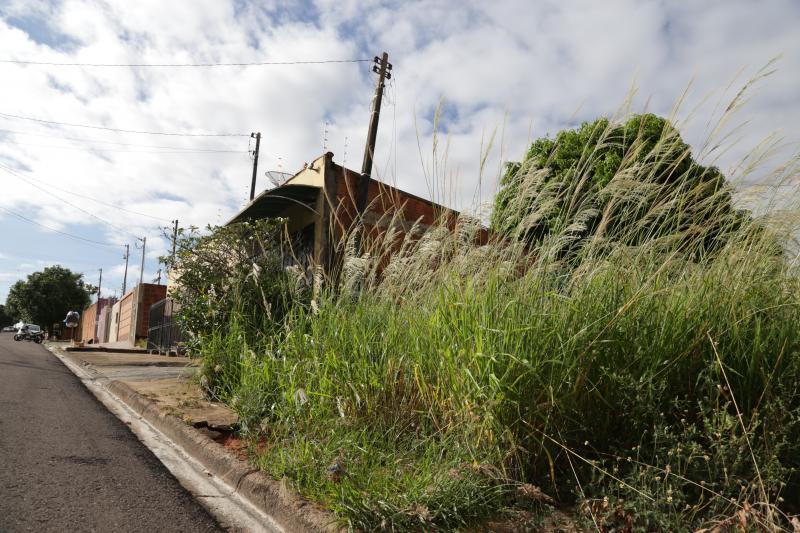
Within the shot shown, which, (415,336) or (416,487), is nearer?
(416,487)

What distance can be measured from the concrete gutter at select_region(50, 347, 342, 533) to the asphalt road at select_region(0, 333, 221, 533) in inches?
10.3

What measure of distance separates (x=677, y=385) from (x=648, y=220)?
40.7 inches

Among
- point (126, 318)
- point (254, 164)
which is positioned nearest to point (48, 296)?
point (126, 318)

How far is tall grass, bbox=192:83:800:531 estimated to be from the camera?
2369mm

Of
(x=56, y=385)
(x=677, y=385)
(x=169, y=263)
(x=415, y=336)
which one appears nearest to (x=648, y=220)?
(x=677, y=385)

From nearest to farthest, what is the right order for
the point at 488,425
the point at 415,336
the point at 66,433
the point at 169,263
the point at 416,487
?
the point at 416,487
the point at 488,425
the point at 415,336
the point at 66,433
the point at 169,263

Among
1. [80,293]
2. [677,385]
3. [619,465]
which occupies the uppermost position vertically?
[80,293]

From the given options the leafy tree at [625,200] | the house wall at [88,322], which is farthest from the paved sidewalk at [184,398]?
the house wall at [88,322]

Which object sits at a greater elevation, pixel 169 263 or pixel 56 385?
pixel 169 263

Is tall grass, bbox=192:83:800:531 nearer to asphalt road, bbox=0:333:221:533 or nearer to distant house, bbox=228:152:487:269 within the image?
asphalt road, bbox=0:333:221:533

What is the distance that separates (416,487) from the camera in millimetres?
2416

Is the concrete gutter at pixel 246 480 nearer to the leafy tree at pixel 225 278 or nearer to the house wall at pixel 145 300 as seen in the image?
the leafy tree at pixel 225 278

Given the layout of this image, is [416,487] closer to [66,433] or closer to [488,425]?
[488,425]

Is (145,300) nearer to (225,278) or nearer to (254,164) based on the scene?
(254,164)
